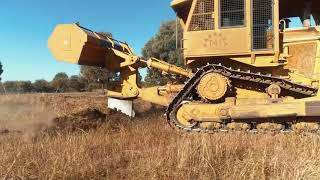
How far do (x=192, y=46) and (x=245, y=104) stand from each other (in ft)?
5.68

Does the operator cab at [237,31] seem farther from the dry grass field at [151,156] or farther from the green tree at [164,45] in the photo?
the green tree at [164,45]

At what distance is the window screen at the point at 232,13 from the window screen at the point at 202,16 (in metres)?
0.25

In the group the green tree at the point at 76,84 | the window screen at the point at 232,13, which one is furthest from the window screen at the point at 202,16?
the green tree at the point at 76,84

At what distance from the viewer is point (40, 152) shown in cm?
658

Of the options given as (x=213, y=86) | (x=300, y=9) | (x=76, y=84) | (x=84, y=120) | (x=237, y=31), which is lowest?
(x=84, y=120)

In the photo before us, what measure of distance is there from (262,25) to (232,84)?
1.41 metres

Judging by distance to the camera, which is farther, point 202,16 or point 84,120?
point 84,120

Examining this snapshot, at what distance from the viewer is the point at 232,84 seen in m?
9.81

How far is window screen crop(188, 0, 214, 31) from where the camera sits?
9.83m

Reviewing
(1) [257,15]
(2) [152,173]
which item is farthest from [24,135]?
(1) [257,15]

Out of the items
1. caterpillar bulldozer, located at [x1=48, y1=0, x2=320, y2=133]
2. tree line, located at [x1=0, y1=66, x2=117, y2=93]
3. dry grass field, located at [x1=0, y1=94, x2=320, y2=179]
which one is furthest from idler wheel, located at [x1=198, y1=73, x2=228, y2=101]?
tree line, located at [x1=0, y1=66, x2=117, y2=93]

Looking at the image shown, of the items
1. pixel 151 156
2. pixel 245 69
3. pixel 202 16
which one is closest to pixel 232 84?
pixel 245 69

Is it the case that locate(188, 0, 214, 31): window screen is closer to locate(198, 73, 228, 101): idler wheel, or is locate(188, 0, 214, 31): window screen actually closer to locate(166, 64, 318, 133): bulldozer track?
locate(166, 64, 318, 133): bulldozer track

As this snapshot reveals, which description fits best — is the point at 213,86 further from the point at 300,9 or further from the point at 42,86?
the point at 42,86
